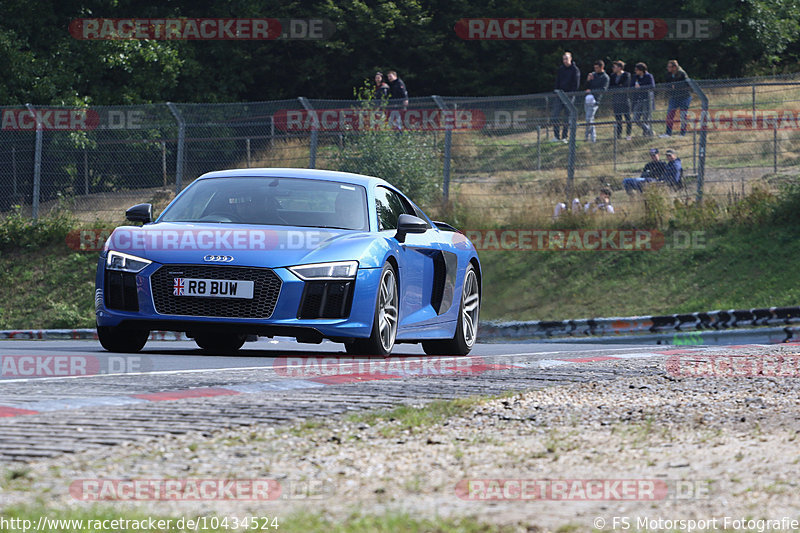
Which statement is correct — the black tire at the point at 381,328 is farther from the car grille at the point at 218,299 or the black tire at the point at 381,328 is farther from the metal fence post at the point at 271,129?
the metal fence post at the point at 271,129

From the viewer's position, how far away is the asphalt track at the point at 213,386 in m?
5.79

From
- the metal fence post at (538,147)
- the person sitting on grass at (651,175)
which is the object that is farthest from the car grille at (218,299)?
the person sitting on grass at (651,175)

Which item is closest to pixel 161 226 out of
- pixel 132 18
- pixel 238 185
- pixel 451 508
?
pixel 238 185

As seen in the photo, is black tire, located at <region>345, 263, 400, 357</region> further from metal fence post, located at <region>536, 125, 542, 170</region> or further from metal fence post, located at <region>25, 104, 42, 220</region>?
metal fence post, located at <region>25, 104, 42, 220</region>

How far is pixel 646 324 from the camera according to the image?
56.2 ft

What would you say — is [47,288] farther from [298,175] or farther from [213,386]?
[213,386]

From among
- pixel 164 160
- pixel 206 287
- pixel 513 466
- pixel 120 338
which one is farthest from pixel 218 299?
pixel 164 160

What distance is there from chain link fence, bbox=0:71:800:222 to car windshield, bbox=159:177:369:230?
1190 centimetres

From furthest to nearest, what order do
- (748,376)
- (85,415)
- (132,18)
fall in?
(132,18), (748,376), (85,415)

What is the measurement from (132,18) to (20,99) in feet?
17.4

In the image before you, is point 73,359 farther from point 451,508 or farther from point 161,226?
point 451,508

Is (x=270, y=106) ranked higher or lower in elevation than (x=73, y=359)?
higher

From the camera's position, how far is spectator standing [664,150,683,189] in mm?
22172

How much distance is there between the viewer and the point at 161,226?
9.94 metres
